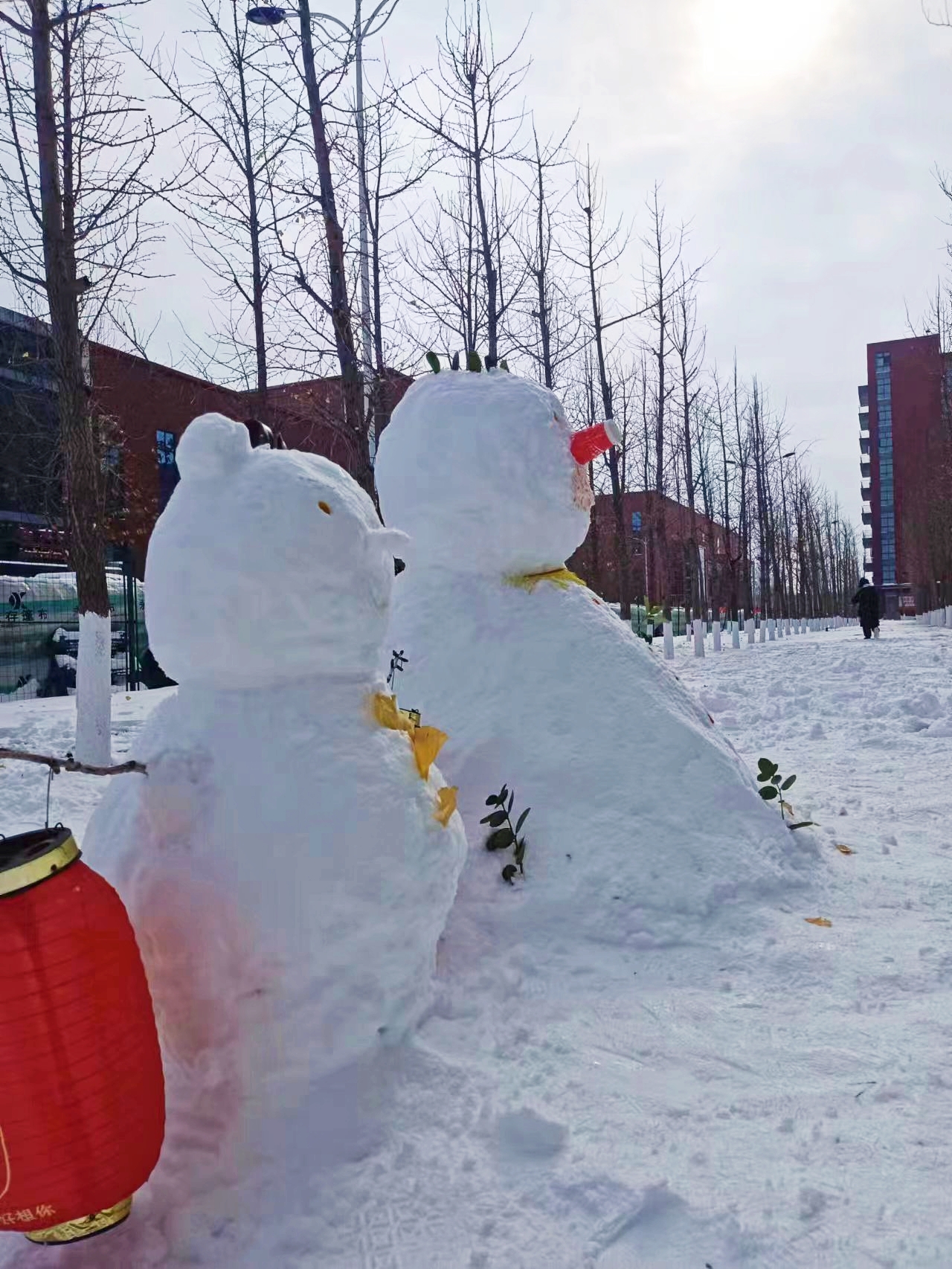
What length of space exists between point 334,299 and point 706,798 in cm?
512

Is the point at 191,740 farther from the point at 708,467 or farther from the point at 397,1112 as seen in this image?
the point at 708,467

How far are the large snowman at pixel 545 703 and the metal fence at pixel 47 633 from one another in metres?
9.07

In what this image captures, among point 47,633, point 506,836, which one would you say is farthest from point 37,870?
point 47,633

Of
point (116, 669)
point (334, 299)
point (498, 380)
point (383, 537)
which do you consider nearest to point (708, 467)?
point (116, 669)

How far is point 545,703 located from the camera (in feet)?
10.7

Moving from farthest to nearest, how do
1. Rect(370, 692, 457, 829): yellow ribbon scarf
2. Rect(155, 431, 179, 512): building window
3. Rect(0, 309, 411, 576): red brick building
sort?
Rect(155, 431, 179, 512): building window → Rect(0, 309, 411, 576): red brick building → Rect(370, 692, 457, 829): yellow ribbon scarf

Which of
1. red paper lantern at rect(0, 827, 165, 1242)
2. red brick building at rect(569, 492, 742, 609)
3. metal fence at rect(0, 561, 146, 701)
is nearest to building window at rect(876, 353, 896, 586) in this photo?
red brick building at rect(569, 492, 742, 609)

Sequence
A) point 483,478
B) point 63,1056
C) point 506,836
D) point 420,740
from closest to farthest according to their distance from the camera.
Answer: point 63,1056 → point 420,740 → point 506,836 → point 483,478

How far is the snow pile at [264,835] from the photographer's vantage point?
1813 millimetres

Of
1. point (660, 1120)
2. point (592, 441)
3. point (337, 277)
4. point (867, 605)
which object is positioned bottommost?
point (660, 1120)

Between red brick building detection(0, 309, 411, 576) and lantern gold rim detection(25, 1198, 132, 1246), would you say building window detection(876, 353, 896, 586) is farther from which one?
lantern gold rim detection(25, 1198, 132, 1246)

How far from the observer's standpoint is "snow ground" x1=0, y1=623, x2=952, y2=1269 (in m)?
1.54

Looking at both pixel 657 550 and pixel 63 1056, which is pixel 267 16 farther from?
pixel 657 550

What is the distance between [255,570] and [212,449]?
1.07ft
